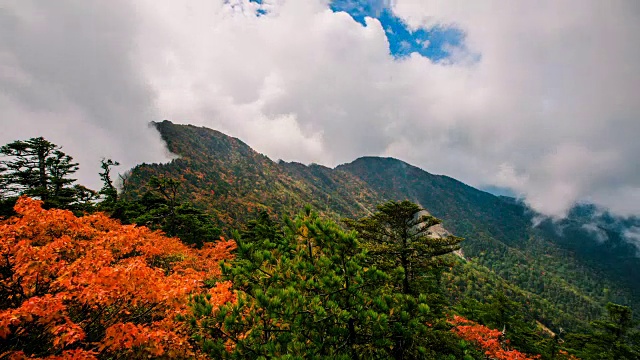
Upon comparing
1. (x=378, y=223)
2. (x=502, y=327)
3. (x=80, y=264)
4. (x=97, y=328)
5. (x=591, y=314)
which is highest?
(x=378, y=223)

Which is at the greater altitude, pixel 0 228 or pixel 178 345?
pixel 0 228

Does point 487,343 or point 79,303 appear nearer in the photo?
point 79,303

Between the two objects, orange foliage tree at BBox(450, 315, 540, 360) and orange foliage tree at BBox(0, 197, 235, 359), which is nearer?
orange foliage tree at BBox(0, 197, 235, 359)

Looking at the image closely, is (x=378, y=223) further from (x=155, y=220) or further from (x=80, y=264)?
(x=155, y=220)

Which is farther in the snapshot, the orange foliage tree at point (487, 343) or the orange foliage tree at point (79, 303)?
the orange foliage tree at point (487, 343)

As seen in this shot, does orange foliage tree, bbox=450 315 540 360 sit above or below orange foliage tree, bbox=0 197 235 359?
below

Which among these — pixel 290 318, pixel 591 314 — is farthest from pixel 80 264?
pixel 591 314

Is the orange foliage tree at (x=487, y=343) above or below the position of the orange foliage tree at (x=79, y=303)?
below

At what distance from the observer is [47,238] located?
34.2 feet

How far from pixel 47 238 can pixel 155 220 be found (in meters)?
21.7

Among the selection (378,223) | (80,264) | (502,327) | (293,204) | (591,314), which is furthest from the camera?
(293,204)

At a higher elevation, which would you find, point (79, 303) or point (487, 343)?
point (79, 303)

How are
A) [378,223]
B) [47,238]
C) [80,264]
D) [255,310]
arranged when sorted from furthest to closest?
[378,223], [47,238], [80,264], [255,310]

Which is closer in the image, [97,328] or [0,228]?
[97,328]
